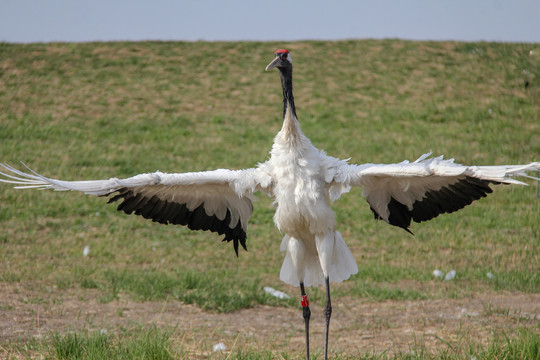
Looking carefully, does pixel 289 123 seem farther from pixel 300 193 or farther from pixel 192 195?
pixel 192 195

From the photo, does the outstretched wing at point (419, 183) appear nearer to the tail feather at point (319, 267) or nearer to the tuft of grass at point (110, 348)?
the tail feather at point (319, 267)

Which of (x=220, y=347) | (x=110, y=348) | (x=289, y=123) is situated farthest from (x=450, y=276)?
(x=110, y=348)

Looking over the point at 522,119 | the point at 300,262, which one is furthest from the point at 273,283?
the point at 522,119

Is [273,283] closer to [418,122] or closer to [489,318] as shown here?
[489,318]

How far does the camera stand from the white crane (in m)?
4.41

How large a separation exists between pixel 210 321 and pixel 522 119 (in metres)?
10.7

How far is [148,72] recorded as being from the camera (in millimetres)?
17000

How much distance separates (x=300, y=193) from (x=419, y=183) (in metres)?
0.89

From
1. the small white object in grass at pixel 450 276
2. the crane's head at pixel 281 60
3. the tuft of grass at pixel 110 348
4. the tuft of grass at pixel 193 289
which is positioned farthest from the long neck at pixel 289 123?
the small white object in grass at pixel 450 276

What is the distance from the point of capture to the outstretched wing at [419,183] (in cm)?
394

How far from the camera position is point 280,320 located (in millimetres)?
6379

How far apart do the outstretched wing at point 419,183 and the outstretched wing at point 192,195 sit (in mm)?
807

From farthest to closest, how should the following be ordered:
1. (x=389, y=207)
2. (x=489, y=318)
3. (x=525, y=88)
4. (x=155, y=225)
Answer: (x=525, y=88)
(x=155, y=225)
(x=489, y=318)
(x=389, y=207)

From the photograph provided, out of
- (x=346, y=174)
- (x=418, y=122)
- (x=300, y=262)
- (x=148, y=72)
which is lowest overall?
(x=300, y=262)
